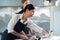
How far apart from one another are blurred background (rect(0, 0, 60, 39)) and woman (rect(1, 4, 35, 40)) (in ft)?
0.13

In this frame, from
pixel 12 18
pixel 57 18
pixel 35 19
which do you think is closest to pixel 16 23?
pixel 12 18

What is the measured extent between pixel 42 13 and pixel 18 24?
0.82 feet

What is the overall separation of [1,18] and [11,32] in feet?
0.55

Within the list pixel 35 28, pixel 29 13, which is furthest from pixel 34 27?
pixel 29 13

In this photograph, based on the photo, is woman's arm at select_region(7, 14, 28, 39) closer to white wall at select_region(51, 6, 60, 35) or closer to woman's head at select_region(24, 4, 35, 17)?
woman's head at select_region(24, 4, 35, 17)

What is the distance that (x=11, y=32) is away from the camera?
133cm

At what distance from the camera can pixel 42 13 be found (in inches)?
52.8

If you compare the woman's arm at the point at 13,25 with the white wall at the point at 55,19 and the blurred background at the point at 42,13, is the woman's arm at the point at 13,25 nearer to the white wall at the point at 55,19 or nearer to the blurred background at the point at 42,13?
the blurred background at the point at 42,13

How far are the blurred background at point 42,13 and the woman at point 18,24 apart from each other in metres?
0.04

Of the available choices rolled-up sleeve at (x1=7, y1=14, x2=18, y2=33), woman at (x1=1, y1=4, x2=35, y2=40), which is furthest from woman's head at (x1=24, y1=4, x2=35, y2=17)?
rolled-up sleeve at (x1=7, y1=14, x2=18, y2=33)

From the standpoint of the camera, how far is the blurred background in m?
1.33

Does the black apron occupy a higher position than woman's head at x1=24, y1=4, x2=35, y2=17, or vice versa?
woman's head at x1=24, y1=4, x2=35, y2=17

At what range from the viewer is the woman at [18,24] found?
1.33m

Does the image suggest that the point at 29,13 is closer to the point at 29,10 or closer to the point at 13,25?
the point at 29,10
